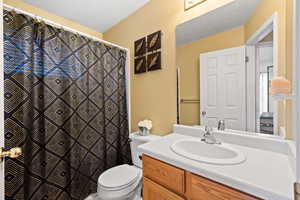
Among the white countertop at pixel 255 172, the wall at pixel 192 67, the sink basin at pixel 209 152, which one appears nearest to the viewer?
the white countertop at pixel 255 172

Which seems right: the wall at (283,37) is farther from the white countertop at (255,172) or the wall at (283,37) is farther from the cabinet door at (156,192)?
the cabinet door at (156,192)

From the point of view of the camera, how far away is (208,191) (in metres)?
0.66

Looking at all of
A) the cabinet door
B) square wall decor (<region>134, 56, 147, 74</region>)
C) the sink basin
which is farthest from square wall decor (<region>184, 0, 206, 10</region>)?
the cabinet door

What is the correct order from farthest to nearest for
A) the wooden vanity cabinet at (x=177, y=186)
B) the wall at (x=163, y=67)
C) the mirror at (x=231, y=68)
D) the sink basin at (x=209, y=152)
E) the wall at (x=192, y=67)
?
the wall at (x=163, y=67) → the wall at (x=192, y=67) → the mirror at (x=231, y=68) → the sink basin at (x=209, y=152) → the wooden vanity cabinet at (x=177, y=186)

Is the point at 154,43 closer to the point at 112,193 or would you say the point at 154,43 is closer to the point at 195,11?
the point at 195,11

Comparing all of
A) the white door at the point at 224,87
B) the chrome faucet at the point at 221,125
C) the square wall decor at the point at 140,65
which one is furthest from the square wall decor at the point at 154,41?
the chrome faucet at the point at 221,125

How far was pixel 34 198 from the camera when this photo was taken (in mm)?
1053

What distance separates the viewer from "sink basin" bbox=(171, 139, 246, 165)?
0.73m

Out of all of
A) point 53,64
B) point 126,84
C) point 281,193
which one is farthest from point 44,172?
point 281,193

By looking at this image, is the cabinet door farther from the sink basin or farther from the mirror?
the mirror

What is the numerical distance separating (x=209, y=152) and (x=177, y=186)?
1.24 feet

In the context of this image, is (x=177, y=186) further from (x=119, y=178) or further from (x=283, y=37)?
(x=283, y=37)

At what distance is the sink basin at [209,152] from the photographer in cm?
73

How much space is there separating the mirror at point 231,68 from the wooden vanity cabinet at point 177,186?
0.61 metres
